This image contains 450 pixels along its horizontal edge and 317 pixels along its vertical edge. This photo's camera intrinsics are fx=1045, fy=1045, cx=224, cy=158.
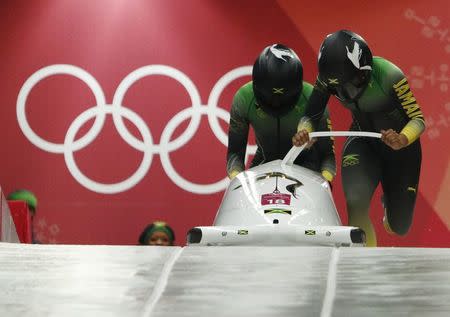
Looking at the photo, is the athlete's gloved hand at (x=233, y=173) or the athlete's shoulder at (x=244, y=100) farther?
the athlete's shoulder at (x=244, y=100)

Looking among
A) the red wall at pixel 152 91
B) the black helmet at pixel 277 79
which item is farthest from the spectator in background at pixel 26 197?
the black helmet at pixel 277 79

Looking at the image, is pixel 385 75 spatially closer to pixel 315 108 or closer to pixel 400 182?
pixel 315 108

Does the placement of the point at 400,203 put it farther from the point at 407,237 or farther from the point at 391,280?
the point at 391,280

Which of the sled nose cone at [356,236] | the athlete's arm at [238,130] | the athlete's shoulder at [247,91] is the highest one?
the athlete's shoulder at [247,91]

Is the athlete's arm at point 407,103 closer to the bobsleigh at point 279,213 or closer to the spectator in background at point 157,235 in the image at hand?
the bobsleigh at point 279,213

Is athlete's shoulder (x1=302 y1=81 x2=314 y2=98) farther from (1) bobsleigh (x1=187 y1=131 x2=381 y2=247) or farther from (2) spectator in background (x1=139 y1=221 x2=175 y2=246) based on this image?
(2) spectator in background (x1=139 y1=221 x2=175 y2=246)

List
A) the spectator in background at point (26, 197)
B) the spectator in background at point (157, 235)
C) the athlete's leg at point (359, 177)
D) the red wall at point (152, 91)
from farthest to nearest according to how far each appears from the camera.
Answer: the red wall at point (152, 91), the spectator in background at point (26, 197), the spectator in background at point (157, 235), the athlete's leg at point (359, 177)

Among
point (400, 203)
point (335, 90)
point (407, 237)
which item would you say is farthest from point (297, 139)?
point (407, 237)

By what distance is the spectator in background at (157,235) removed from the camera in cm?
650

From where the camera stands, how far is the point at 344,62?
439cm

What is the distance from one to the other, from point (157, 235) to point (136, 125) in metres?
1.22

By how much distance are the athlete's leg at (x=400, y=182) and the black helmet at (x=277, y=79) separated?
0.57 m

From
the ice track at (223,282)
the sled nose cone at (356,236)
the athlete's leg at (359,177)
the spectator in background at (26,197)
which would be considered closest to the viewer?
the ice track at (223,282)

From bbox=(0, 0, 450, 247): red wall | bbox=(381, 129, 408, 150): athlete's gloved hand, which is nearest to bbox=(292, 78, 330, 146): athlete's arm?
bbox=(381, 129, 408, 150): athlete's gloved hand
